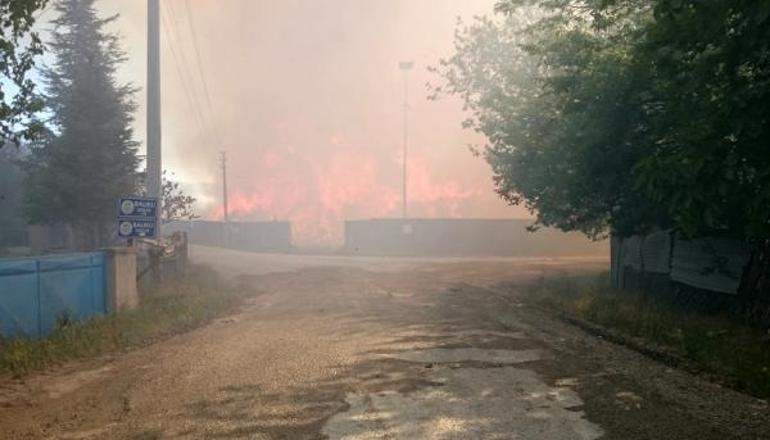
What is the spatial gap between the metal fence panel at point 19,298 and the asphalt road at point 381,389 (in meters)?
2.02

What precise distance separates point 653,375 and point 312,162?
69.8 meters

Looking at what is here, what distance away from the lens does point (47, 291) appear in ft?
38.1

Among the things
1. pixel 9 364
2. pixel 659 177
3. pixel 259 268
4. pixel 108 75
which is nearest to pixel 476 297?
pixel 659 177

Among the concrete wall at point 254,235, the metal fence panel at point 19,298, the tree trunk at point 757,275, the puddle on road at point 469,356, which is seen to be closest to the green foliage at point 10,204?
the concrete wall at point 254,235

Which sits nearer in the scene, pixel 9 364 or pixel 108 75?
pixel 9 364

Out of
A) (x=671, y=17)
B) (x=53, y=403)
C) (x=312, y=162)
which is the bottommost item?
(x=53, y=403)

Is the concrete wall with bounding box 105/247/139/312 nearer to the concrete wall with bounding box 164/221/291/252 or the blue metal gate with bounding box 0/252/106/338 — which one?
the blue metal gate with bounding box 0/252/106/338

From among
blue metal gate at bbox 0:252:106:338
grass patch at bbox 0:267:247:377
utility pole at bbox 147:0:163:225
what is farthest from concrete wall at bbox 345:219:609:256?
blue metal gate at bbox 0:252:106:338

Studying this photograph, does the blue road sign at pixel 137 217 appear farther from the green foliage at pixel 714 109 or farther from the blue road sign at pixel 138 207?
the green foliage at pixel 714 109

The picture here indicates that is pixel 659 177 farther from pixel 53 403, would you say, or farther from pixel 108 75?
pixel 108 75

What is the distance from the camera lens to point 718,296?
1237cm

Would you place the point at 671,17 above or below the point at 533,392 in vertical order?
above

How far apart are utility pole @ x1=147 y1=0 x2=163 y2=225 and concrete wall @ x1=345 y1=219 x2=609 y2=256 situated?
83.5 ft

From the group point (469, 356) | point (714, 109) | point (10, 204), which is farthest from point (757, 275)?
point (10, 204)
